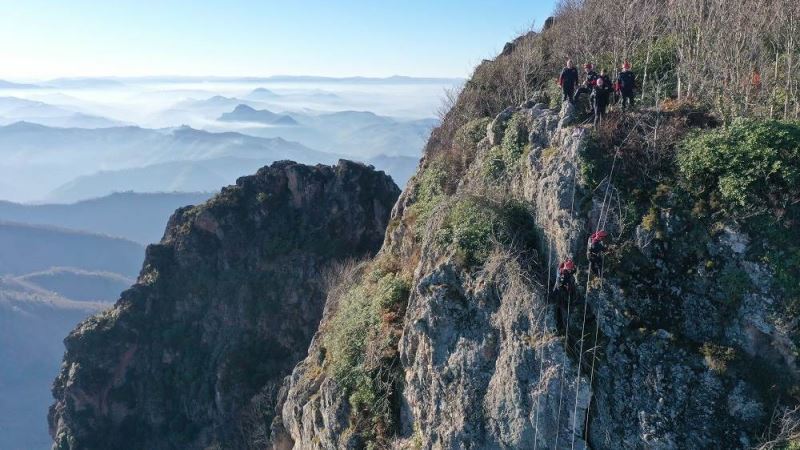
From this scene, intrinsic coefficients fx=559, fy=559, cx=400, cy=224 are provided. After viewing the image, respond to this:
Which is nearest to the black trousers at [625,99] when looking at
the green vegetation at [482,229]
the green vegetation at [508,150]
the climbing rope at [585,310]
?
the climbing rope at [585,310]

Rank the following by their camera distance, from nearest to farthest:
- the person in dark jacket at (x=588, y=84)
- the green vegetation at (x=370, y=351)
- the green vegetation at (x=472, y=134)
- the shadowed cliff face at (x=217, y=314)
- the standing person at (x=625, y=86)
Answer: the standing person at (x=625, y=86) → the person in dark jacket at (x=588, y=84) → the green vegetation at (x=370, y=351) → the green vegetation at (x=472, y=134) → the shadowed cliff face at (x=217, y=314)

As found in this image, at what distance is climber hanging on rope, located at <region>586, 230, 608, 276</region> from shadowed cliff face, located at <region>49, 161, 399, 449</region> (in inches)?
953

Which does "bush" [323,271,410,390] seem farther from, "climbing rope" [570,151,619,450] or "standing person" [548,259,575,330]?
"climbing rope" [570,151,619,450]

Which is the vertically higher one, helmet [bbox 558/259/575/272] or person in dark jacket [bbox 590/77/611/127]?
person in dark jacket [bbox 590/77/611/127]

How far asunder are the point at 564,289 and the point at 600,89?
5805 millimetres

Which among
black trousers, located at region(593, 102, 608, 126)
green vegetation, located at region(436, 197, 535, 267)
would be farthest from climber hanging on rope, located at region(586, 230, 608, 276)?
black trousers, located at region(593, 102, 608, 126)

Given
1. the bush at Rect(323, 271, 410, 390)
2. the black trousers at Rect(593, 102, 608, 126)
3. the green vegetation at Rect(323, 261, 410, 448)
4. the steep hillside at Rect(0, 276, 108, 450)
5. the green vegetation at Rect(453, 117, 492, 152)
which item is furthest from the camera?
the steep hillside at Rect(0, 276, 108, 450)

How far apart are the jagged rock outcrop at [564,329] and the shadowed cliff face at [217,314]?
67.1ft

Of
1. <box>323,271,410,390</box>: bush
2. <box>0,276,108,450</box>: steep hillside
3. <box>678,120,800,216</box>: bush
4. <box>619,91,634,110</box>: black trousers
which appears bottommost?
<box>0,276,108,450</box>: steep hillside

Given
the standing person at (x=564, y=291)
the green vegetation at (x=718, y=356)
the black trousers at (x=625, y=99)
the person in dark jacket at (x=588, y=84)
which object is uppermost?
the person in dark jacket at (x=588, y=84)

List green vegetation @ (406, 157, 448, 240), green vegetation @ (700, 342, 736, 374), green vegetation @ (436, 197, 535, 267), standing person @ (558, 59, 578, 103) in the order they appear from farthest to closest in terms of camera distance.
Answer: green vegetation @ (406, 157, 448, 240), standing person @ (558, 59, 578, 103), green vegetation @ (436, 197, 535, 267), green vegetation @ (700, 342, 736, 374)

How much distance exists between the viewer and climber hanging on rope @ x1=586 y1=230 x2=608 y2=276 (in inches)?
522

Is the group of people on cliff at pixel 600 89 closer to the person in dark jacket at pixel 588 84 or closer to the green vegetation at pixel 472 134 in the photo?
the person in dark jacket at pixel 588 84

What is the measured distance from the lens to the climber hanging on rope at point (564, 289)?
1336 cm
